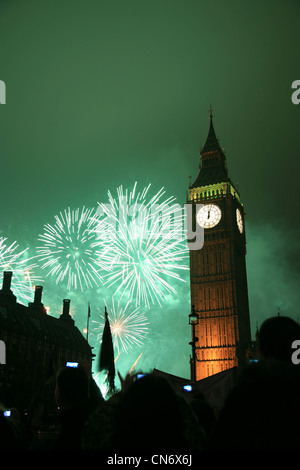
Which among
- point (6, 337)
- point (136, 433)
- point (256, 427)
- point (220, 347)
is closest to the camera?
point (256, 427)

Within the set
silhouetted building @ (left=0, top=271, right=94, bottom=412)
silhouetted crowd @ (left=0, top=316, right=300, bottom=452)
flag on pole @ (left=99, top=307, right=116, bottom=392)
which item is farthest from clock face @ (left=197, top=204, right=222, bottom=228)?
silhouetted crowd @ (left=0, top=316, right=300, bottom=452)

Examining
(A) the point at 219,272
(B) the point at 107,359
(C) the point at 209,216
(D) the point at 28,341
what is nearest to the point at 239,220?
(C) the point at 209,216

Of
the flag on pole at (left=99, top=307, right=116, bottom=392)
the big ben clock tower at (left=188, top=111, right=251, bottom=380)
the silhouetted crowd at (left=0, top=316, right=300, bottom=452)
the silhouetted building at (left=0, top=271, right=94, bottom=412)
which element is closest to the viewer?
the silhouetted crowd at (left=0, top=316, right=300, bottom=452)

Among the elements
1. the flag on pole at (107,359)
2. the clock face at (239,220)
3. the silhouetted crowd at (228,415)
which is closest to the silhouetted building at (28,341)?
the flag on pole at (107,359)

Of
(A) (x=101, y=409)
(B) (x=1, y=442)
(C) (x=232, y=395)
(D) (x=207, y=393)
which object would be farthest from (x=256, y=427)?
(D) (x=207, y=393)

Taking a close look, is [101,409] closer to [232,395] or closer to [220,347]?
[232,395]

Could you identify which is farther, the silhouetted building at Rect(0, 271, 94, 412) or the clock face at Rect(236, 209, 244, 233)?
the clock face at Rect(236, 209, 244, 233)

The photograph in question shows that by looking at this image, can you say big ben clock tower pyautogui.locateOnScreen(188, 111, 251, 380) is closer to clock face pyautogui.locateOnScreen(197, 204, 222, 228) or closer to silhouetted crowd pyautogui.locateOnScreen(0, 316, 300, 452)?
clock face pyautogui.locateOnScreen(197, 204, 222, 228)

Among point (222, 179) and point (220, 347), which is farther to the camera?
point (222, 179)
